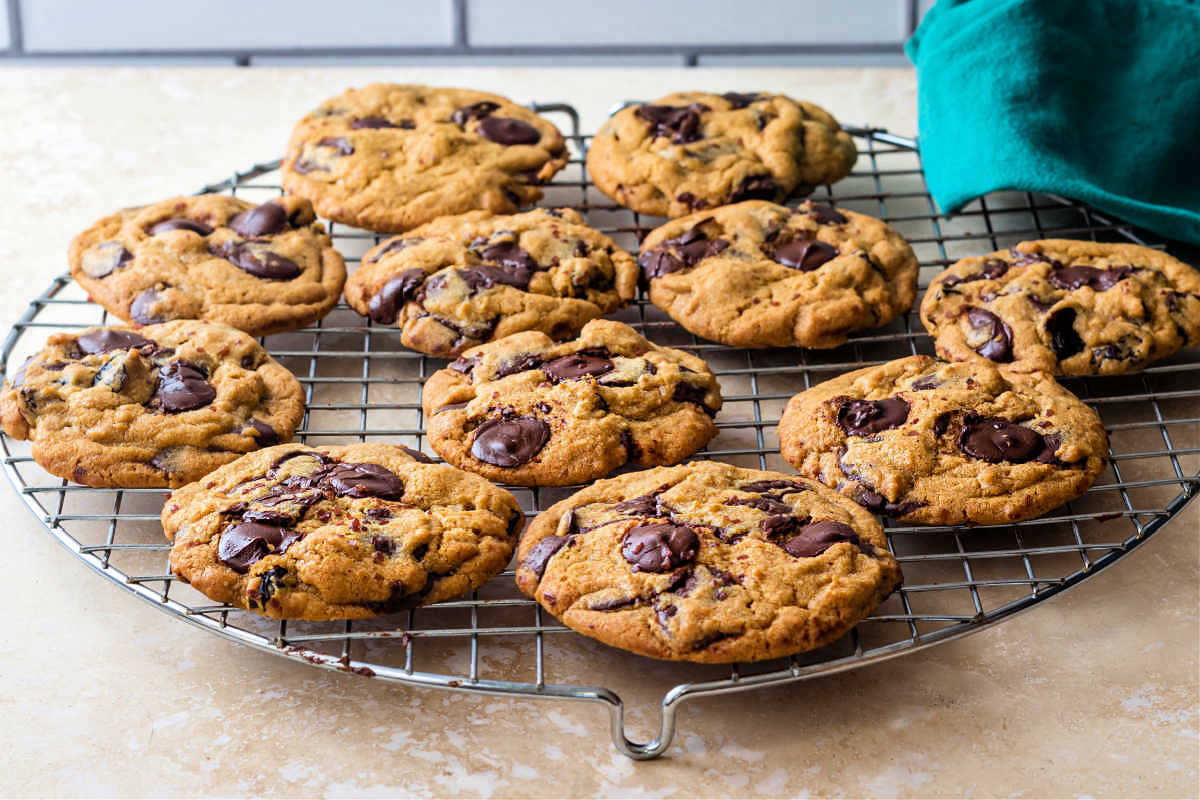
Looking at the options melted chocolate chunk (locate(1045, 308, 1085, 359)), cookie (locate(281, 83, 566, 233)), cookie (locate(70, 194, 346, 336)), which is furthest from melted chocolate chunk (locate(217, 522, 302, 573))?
melted chocolate chunk (locate(1045, 308, 1085, 359))

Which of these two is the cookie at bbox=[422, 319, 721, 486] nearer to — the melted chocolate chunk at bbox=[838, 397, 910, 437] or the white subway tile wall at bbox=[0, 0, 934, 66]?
the melted chocolate chunk at bbox=[838, 397, 910, 437]

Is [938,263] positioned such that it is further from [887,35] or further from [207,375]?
[887,35]

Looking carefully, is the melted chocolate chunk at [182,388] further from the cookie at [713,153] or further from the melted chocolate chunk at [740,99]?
the melted chocolate chunk at [740,99]

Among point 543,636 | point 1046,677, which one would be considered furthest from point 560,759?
point 1046,677

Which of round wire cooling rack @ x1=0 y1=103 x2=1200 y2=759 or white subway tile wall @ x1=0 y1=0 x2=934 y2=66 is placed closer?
round wire cooling rack @ x1=0 y1=103 x2=1200 y2=759

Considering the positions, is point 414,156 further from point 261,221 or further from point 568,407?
point 568,407

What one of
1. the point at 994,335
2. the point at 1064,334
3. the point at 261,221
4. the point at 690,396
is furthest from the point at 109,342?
the point at 1064,334

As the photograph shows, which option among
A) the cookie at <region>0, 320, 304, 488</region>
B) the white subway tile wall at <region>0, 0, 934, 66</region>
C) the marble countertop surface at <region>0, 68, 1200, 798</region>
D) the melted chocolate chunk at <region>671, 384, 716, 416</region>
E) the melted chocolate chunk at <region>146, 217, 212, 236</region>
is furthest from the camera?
the white subway tile wall at <region>0, 0, 934, 66</region>
